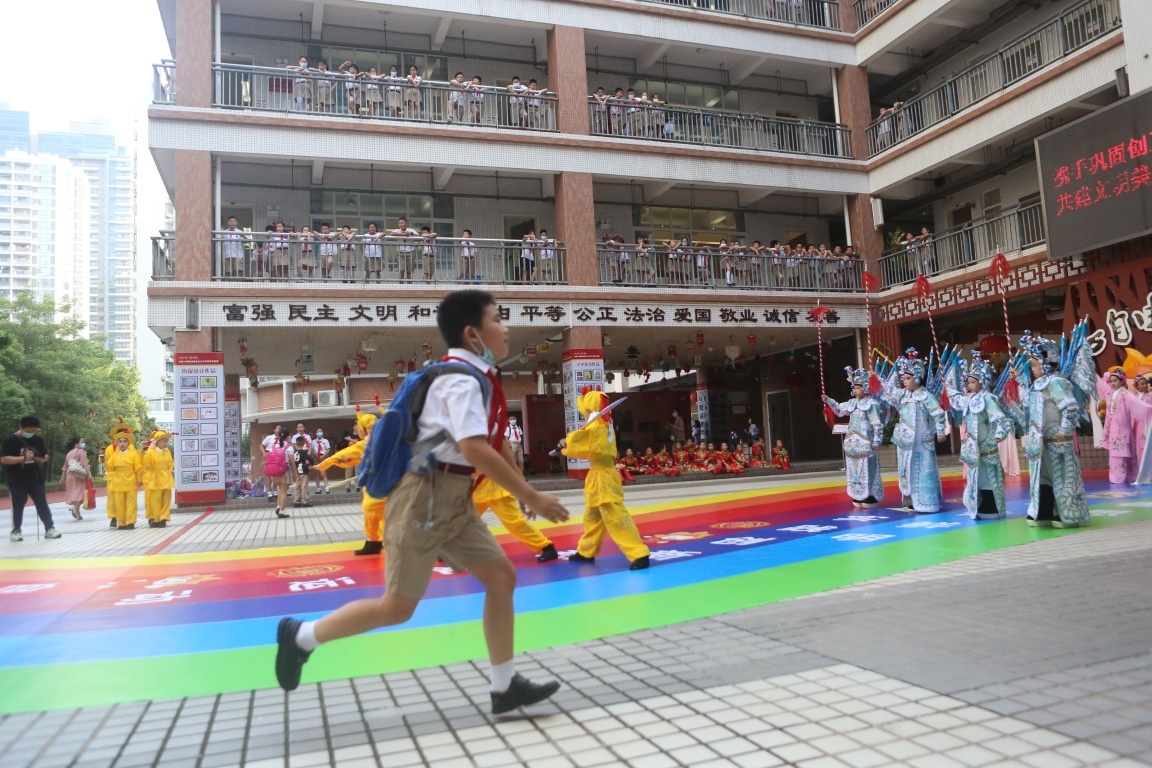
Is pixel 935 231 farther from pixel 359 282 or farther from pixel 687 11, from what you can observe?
pixel 359 282

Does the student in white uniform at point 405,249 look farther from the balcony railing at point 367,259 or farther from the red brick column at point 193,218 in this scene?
the red brick column at point 193,218

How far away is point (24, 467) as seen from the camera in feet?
37.4

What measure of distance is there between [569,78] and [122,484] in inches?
488

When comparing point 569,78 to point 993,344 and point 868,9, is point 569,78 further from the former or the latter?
point 993,344

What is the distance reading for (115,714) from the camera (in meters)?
3.63

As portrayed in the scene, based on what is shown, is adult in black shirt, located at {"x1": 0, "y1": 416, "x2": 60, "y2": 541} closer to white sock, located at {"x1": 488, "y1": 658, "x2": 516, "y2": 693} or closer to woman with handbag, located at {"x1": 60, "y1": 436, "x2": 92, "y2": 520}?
woman with handbag, located at {"x1": 60, "y1": 436, "x2": 92, "y2": 520}

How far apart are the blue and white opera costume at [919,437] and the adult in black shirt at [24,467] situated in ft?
37.5

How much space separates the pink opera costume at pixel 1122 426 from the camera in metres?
12.2

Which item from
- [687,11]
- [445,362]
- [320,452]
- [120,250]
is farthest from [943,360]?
[120,250]

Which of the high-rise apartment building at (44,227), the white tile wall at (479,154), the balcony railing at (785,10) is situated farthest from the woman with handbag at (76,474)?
the high-rise apartment building at (44,227)

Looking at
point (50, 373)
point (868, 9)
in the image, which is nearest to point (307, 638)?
point (868, 9)

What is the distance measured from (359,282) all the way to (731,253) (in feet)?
28.8

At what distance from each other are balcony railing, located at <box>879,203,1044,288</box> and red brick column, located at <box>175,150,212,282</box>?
1550cm

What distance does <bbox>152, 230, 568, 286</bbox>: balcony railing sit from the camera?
16266mm
